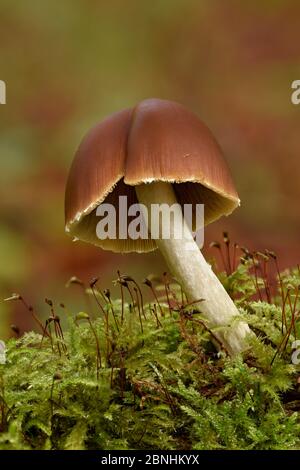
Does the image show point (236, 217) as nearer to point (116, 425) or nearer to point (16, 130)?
point (16, 130)

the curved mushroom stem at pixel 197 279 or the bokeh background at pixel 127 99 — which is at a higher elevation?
the bokeh background at pixel 127 99

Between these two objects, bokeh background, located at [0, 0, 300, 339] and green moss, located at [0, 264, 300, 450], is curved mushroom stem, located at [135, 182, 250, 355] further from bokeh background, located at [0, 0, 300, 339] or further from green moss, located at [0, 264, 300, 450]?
bokeh background, located at [0, 0, 300, 339]

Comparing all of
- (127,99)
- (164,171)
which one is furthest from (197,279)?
(127,99)

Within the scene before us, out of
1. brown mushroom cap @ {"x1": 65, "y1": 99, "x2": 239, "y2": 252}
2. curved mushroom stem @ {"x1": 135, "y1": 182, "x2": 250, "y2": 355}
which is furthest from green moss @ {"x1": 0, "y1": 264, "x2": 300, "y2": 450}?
brown mushroom cap @ {"x1": 65, "y1": 99, "x2": 239, "y2": 252}

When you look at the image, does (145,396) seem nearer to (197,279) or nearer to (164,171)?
(197,279)

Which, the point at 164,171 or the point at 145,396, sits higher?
the point at 164,171

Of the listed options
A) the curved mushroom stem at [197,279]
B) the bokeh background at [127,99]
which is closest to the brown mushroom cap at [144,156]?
the curved mushroom stem at [197,279]

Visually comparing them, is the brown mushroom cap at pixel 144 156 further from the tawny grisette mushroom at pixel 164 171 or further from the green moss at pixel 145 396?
the green moss at pixel 145 396
